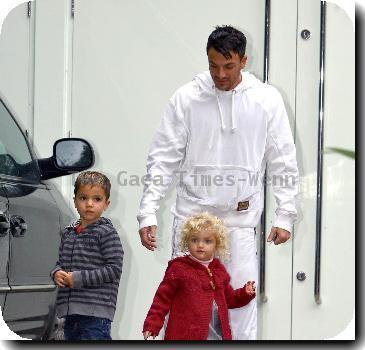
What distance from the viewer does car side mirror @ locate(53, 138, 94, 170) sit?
16.5 feet

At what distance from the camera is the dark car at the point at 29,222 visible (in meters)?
4.58

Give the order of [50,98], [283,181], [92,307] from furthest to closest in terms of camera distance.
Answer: [50,98] → [283,181] → [92,307]

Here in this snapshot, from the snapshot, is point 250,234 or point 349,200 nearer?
point 250,234

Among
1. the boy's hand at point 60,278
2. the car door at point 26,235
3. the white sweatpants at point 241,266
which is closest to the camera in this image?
the car door at point 26,235

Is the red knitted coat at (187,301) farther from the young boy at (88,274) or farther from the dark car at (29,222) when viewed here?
the dark car at (29,222)

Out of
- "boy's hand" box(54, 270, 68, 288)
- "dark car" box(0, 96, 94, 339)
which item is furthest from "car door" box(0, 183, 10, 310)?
"boy's hand" box(54, 270, 68, 288)

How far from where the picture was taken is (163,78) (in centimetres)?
572

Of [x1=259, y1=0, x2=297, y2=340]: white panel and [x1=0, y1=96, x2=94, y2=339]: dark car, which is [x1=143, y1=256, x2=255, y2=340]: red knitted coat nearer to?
[x1=0, y1=96, x2=94, y2=339]: dark car

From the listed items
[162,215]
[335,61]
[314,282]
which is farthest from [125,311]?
[335,61]

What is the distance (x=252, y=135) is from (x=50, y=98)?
43.6 inches

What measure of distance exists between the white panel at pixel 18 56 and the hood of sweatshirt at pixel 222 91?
37.8 inches

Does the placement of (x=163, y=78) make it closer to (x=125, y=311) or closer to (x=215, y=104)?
(x=215, y=104)

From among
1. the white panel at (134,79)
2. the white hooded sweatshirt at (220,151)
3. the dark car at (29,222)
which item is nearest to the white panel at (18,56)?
the white panel at (134,79)

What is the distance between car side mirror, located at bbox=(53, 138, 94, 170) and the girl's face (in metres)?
0.55
